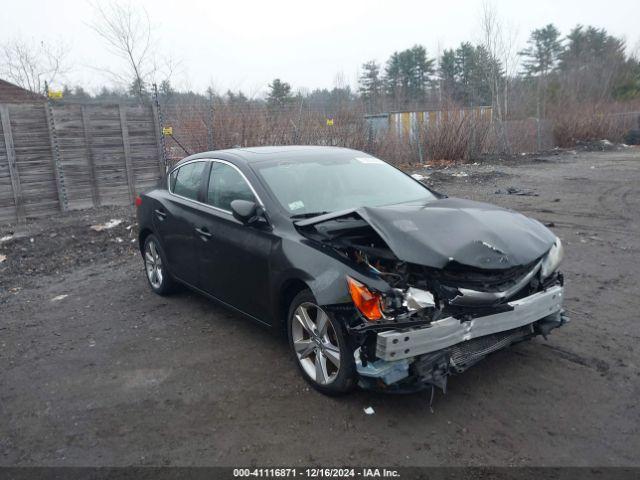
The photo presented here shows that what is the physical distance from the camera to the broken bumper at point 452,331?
3.04 metres

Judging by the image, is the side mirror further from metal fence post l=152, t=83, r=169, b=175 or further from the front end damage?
metal fence post l=152, t=83, r=169, b=175

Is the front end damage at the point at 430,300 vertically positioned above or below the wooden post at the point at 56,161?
below

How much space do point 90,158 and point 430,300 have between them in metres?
9.83

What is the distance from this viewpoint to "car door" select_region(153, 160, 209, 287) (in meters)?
5.05

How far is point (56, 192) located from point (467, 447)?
1012 cm

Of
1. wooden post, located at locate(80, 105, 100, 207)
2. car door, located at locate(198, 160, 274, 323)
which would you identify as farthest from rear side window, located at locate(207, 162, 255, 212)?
wooden post, located at locate(80, 105, 100, 207)

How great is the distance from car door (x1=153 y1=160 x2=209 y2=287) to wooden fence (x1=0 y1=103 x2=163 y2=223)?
6.13 metres

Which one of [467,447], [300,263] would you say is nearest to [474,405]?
[467,447]

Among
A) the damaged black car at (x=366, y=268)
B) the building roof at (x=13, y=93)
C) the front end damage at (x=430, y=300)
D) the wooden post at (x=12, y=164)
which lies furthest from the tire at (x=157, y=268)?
the building roof at (x=13, y=93)

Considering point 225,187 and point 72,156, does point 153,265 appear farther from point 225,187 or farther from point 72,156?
point 72,156

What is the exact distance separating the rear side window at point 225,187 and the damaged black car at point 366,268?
0.01m

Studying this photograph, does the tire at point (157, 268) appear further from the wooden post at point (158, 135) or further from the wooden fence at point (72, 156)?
the wooden post at point (158, 135)

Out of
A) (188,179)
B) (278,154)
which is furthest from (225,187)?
(188,179)

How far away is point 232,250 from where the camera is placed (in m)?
4.41
